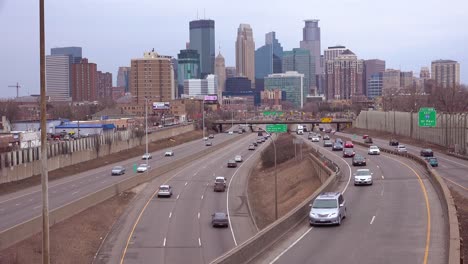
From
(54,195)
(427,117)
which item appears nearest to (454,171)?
(427,117)

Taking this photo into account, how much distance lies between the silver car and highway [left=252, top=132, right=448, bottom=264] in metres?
0.34

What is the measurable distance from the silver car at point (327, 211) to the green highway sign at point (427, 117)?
56.3 metres

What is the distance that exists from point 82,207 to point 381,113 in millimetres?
106972

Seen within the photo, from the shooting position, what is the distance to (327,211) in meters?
26.1

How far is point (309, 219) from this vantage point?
2642 centimetres

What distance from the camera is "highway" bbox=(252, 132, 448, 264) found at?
19.7 m

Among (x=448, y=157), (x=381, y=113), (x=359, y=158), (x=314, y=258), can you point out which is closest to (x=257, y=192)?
(x=359, y=158)

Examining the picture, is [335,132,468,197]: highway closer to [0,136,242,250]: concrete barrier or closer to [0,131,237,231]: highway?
[0,136,242,250]: concrete barrier

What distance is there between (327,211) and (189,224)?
20646 millimetres

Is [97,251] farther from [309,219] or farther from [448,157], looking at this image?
[448,157]

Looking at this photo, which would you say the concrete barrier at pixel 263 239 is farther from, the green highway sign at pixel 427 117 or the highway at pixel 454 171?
the green highway sign at pixel 427 117

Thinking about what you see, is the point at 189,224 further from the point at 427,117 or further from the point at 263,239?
the point at 427,117

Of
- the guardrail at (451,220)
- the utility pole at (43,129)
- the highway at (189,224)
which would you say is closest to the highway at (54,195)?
the highway at (189,224)

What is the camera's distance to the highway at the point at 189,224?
117 ft
